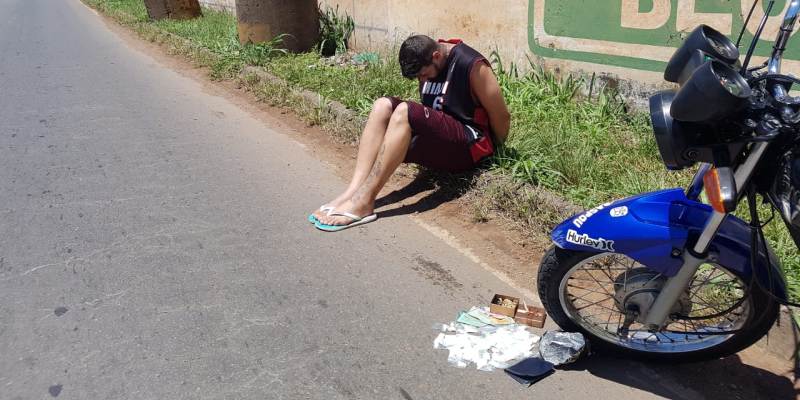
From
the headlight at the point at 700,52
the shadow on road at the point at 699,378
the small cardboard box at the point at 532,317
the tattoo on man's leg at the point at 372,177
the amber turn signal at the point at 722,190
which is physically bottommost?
the shadow on road at the point at 699,378

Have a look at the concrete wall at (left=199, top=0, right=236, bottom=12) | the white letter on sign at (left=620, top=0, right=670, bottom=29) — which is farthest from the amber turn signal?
the concrete wall at (left=199, top=0, right=236, bottom=12)

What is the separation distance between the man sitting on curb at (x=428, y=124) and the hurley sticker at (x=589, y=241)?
1674 mm

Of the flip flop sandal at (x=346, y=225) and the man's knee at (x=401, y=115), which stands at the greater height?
the man's knee at (x=401, y=115)

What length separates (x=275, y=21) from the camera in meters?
8.37

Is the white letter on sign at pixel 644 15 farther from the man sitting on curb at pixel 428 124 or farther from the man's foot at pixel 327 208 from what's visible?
the man's foot at pixel 327 208

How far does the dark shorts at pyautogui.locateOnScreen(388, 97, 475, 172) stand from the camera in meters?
3.81

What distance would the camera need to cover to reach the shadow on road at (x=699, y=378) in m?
2.38

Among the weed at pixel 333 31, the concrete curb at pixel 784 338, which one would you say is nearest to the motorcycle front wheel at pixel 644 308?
the concrete curb at pixel 784 338

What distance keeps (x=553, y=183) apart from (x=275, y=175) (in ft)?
6.83

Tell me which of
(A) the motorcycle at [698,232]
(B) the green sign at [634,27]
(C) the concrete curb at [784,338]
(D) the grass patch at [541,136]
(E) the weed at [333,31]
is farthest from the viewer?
(E) the weed at [333,31]

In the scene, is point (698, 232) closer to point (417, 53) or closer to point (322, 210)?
point (417, 53)

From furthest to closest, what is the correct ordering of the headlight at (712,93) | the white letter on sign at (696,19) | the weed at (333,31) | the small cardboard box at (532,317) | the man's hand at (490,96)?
the weed at (333,31), the white letter on sign at (696,19), the man's hand at (490,96), the small cardboard box at (532,317), the headlight at (712,93)

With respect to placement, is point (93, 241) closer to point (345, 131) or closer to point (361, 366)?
point (361, 366)

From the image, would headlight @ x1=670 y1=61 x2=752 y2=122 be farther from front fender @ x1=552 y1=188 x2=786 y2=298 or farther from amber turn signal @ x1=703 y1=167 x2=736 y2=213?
front fender @ x1=552 y1=188 x2=786 y2=298
